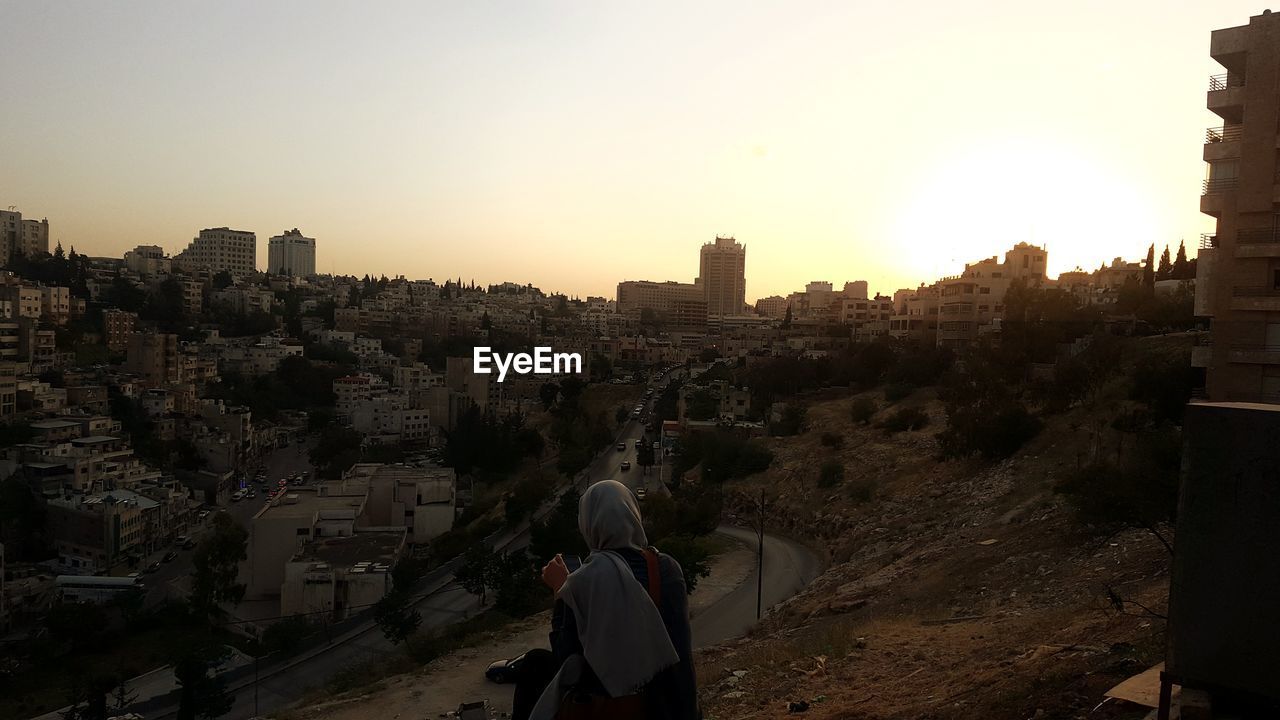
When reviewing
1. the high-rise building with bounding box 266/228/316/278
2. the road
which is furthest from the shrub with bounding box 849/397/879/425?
the high-rise building with bounding box 266/228/316/278

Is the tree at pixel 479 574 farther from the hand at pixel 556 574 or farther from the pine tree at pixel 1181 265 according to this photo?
the pine tree at pixel 1181 265

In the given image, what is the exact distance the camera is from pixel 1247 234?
1007 centimetres

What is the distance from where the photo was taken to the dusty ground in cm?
782

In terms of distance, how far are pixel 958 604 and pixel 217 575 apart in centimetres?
1599

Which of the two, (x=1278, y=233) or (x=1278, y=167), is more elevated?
(x=1278, y=167)

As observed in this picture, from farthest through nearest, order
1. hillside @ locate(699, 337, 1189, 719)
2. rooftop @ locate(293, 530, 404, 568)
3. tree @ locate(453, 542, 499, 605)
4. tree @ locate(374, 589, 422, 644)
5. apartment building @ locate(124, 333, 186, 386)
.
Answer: apartment building @ locate(124, 333, 186, 386), rooftop @ locate(293, 530, 404, 568), tree @ locate(453, 542, 499, 605), tree @ locate(374, 589, 422, 644), hillside @ locate(699, 337, 1189, 719)

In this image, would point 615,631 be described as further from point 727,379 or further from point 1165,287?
point 727,379

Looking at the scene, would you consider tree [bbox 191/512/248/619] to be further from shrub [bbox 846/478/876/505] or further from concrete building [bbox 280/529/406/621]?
shrub [bbox 846/478/876/505]

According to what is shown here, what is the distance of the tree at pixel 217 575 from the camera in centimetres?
1781

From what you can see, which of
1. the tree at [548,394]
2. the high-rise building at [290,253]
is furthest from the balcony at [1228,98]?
the high-rise building at [290,253]

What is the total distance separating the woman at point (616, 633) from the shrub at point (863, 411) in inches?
825

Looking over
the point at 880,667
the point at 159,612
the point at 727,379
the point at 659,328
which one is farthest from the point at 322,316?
the point at 880,667

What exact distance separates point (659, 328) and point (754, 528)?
6159 cm

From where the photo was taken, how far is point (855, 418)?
2269 cm
